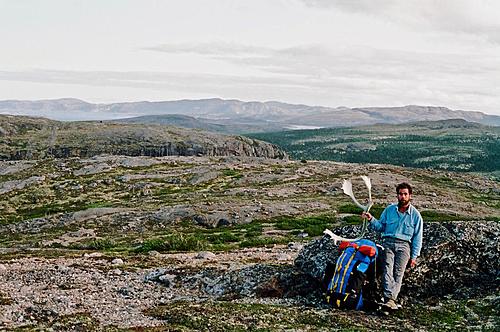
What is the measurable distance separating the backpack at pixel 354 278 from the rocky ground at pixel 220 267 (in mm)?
368

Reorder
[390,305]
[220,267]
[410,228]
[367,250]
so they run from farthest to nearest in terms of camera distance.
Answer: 1. [220,267]
2. [410,228]
3. [367,250]
4. [390,305]

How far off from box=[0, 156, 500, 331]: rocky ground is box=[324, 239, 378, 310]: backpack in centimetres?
37

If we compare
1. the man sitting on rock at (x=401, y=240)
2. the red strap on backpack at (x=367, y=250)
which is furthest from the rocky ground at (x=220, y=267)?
the red strap on backpack at (x=367, y=250)

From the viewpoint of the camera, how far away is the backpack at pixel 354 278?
14.7m

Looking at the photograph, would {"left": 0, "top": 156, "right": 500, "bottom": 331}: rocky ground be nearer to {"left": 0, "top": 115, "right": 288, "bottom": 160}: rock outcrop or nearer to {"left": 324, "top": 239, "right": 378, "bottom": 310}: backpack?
{"left": 324, "top": 239, "right": 378, "bottom": 310}: backpack

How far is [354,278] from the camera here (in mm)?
14656

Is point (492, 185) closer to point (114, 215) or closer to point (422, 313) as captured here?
point (114, 215)

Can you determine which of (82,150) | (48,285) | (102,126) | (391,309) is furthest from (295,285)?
(102,126)

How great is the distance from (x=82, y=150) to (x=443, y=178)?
76894mm

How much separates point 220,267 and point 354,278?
6199 mm

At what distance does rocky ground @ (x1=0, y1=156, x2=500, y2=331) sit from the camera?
1416 cm

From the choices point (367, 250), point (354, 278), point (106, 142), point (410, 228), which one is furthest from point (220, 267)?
point (106, 142)

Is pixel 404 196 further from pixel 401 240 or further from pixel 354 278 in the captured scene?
pixel 354 278

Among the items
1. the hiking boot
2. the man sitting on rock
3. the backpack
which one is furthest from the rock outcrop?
the hiking boot
